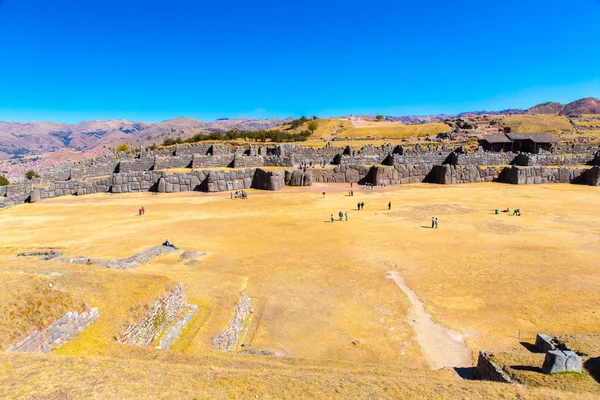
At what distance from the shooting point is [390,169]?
42.6 m

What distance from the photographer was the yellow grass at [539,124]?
76188mm

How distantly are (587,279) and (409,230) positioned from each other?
9.27 metres

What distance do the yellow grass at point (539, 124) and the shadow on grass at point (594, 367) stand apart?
80.8 metres

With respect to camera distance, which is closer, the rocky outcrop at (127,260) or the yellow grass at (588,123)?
the rocky outcrop at (127,260)

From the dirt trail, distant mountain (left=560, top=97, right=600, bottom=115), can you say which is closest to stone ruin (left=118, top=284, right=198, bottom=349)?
the dirt trail

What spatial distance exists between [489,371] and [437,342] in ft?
8.61

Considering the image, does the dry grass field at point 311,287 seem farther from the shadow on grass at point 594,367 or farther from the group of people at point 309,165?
the group of people at point 309,165

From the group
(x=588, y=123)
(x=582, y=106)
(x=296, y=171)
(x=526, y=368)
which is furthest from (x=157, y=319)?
(x=582, y=106)

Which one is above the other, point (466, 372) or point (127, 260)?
point (127, 260)

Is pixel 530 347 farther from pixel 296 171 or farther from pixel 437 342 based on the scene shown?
pixel 296 171

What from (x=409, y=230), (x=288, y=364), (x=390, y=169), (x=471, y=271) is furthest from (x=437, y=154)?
(x=288, y=364)

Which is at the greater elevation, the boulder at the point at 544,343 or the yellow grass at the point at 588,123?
the yellow grass at the point at 588,123

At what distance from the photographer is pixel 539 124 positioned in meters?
80.2

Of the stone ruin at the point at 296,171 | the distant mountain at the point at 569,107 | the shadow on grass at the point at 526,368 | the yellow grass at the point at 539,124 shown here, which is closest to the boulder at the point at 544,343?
the shadow on grass at the point at 526,368
